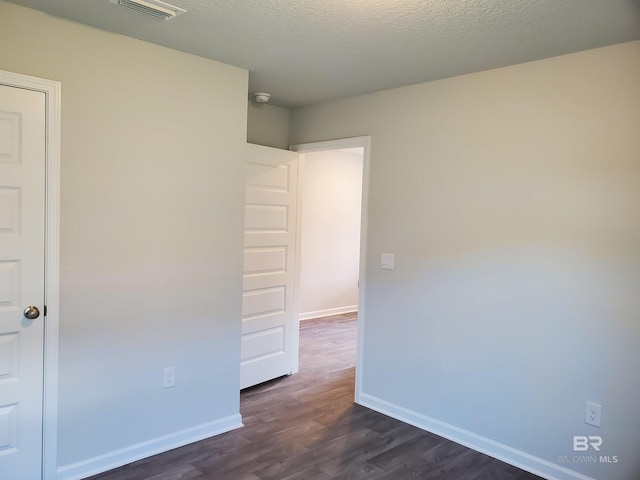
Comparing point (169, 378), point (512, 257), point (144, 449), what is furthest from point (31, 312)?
point (512, 257)

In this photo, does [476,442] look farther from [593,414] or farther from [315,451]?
[315,451]

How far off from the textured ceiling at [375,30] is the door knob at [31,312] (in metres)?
1.47

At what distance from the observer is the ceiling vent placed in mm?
2140

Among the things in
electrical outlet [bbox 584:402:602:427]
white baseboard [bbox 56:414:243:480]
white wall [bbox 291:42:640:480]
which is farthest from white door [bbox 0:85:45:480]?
electrical outlet [bbox 584:402:602:427]

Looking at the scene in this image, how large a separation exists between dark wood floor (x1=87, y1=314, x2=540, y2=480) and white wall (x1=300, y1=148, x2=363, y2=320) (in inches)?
107

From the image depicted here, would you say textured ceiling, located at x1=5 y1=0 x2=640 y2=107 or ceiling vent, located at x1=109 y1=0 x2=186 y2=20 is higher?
textured ceiling, located at x1=5 y1=0 x2=640 y2=107

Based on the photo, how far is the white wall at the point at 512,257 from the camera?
248 centimetres

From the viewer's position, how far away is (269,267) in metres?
4.02

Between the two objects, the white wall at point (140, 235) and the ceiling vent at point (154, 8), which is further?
the white wall at point (140, 235)

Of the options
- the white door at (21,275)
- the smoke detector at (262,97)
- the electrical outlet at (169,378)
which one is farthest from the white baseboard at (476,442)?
the smoke detector at (262,97)

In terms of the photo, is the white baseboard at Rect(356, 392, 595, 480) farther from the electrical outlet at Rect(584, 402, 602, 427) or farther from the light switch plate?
the light switch plate

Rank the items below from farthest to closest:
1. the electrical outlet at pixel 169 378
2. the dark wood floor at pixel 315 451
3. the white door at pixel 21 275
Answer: the electrical outlet at pixel 169 378, the dark wood floor at pixel 315 451, the white door at pixel 21 275

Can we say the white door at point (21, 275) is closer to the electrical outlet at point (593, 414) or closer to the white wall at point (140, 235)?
the white wall at point (140, 235)

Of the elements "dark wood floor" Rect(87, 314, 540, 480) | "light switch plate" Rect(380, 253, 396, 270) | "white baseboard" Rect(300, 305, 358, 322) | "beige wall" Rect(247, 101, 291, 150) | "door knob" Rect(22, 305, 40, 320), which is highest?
"beige wall" Rect(247, 101, 291, 150)
